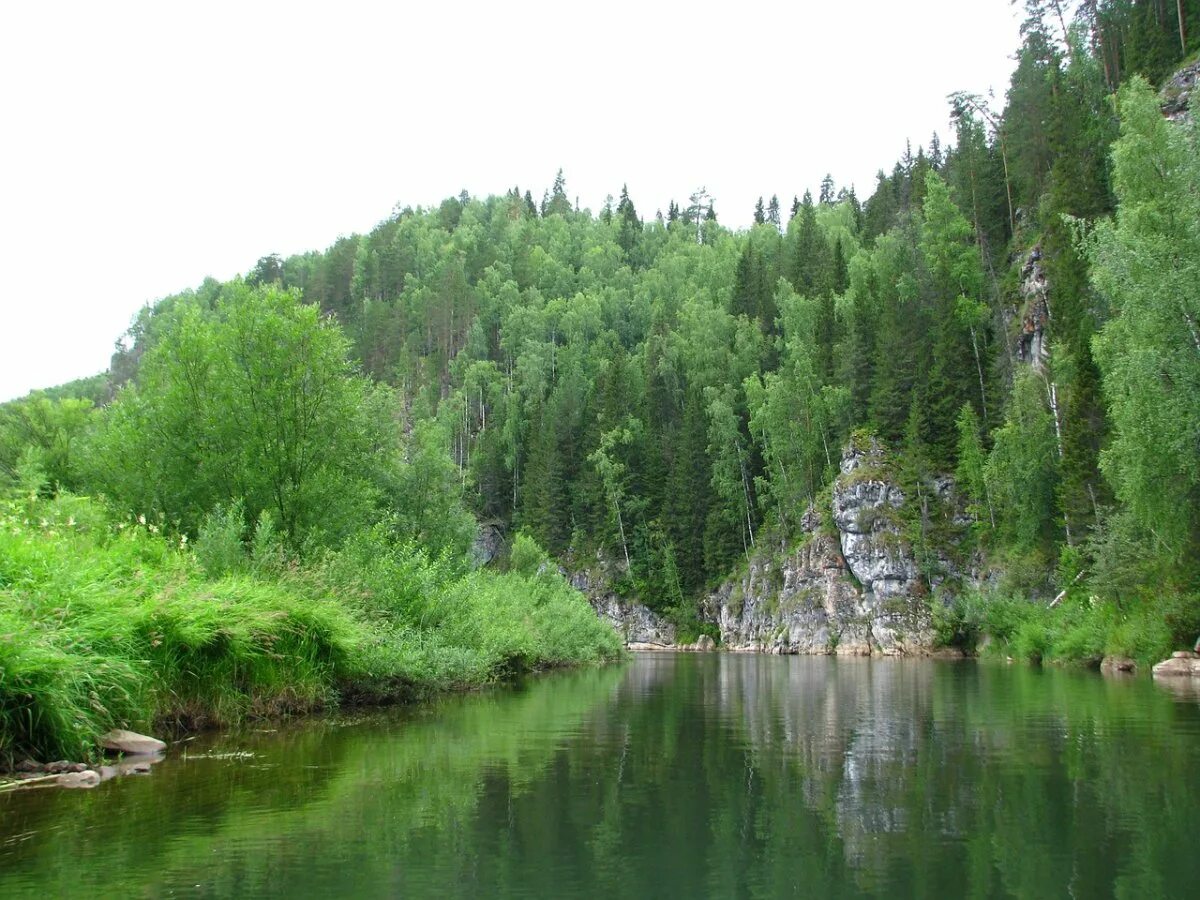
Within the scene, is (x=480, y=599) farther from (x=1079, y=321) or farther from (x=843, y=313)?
(x=843, y=313)

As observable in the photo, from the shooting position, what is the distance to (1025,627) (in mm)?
43906

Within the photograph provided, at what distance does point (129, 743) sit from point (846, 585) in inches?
2519

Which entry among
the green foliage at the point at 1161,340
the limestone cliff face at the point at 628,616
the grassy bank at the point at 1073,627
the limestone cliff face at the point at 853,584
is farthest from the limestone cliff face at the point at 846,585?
the green foliage at the point at 1161,340

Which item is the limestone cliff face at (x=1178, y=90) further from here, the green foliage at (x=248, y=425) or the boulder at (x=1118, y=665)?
the green foliage at (x=248, y=425)

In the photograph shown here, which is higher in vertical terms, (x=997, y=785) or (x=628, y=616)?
(x=997, y=785)

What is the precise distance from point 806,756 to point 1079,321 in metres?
49.7

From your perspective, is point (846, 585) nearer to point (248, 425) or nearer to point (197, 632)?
point (248, 425)

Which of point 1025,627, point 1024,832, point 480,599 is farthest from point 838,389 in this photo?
point 1024,832

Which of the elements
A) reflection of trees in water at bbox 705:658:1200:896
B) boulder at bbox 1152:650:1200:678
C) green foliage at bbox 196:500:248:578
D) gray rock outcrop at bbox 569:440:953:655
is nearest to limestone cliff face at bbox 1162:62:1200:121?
gray rock outcrop at bbox 569:440:953:655

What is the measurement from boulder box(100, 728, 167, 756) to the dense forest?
20.3 ft

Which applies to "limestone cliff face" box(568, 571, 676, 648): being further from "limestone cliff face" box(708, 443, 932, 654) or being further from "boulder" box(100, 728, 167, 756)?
"boulder" box(100, 728, 167, 756)

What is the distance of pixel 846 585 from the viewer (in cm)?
6981

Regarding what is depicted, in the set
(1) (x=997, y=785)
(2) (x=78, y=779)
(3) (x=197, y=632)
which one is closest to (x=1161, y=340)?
(1) (x=997, y=785)

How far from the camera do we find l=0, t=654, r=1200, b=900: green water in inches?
256
